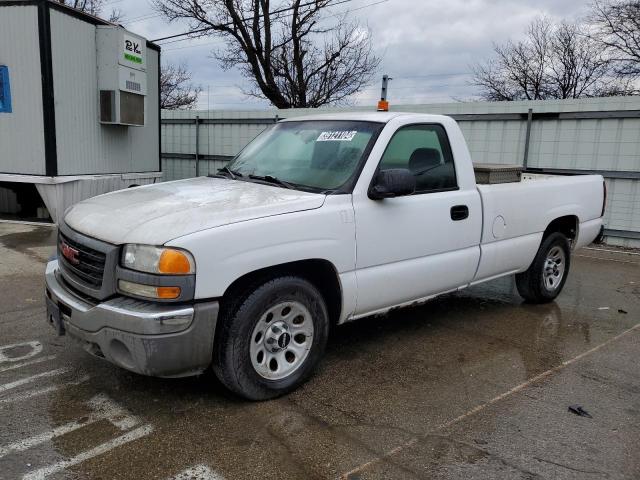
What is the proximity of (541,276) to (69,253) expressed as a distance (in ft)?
14.9

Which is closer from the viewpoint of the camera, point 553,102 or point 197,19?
point 553,102

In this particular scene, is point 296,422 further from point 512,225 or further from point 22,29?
point 22,29

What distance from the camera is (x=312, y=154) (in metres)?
4.30

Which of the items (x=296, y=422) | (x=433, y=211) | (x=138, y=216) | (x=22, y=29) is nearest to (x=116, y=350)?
(x=138, y=216)

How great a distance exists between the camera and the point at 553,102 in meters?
9.85

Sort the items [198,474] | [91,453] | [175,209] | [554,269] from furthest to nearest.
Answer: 1. [554,269]
2. [175,209]
3. [91,453]
4. [198,474]

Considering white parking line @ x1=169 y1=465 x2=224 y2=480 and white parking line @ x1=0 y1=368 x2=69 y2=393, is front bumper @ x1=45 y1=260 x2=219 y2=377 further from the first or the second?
white parking line @ x1=0 y1=368 x2=69 y2=393

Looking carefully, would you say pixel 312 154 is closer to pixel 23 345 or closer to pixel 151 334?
pixel 151 334

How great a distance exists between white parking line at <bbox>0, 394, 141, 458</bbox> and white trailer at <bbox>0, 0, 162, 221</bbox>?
7037 mm

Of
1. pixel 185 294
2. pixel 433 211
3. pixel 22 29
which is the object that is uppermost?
pixel 22 29

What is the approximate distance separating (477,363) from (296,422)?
5.63ft

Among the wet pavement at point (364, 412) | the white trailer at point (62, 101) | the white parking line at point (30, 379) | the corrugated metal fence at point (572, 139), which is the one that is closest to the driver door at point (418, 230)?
the wet pavement at point (364, 412)

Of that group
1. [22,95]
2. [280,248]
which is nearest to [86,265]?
[280,248]

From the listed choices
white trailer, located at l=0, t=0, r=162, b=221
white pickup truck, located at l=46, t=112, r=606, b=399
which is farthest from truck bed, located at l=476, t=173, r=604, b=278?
white trailer, located at l=0, t=0, r=162, b=221
